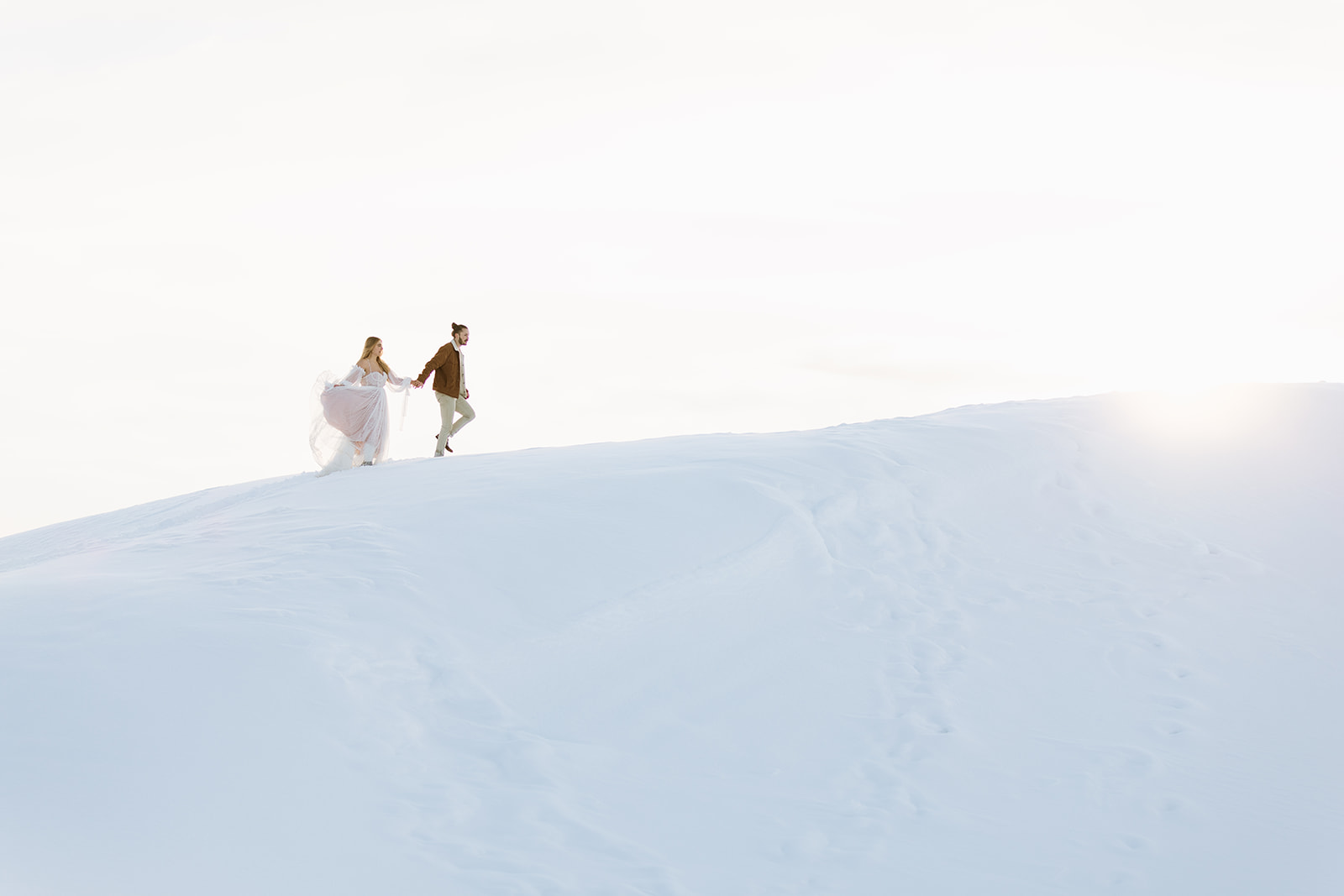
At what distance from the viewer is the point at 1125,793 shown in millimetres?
5816

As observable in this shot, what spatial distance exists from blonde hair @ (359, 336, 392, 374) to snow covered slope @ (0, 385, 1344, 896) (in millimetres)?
2122

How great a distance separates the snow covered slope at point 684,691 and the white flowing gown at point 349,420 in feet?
5.41

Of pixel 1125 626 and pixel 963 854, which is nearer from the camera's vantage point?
pixel 963 854

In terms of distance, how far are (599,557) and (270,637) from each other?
2.70 metres

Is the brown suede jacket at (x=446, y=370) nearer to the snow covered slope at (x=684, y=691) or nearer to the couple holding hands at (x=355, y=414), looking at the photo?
the couple holding hands at (x=355, y=414)

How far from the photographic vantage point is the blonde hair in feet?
40.0

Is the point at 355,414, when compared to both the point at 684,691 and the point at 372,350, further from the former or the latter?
the point at 684,691

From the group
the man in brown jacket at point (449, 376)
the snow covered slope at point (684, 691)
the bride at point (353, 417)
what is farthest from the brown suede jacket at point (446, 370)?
the snow covered slope at point (684, 691)

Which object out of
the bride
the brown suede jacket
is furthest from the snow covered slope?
the brown suede jacket

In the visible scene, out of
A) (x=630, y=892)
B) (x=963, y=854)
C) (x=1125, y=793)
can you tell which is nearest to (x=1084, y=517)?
(x=1125, y=793)

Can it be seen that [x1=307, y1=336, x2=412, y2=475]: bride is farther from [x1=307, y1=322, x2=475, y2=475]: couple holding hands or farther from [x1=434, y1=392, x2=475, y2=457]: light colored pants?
[x1=434, y1=392, x2=475, y2=457]: light colored pants

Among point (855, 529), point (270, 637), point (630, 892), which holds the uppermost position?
point (855, 529)

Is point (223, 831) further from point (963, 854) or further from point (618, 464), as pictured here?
point (618, 464)

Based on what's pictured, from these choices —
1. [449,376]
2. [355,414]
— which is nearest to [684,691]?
[355,414]
